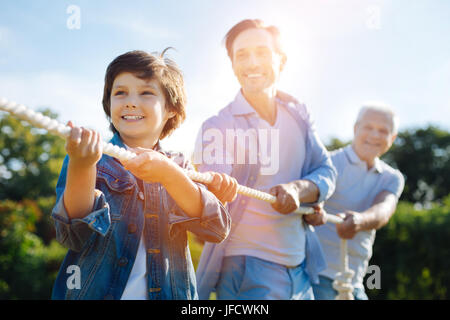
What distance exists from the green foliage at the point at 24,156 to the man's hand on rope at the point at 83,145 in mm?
25098

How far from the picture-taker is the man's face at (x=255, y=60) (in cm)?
246

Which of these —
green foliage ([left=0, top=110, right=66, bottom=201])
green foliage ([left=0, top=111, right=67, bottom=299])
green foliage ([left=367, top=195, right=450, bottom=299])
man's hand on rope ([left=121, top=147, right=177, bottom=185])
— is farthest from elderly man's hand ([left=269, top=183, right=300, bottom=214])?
green foliage ([left=0, top=110, right=66, bottom=201])

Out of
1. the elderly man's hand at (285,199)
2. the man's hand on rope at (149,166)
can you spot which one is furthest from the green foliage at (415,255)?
the man's hand on rope at (149,166)

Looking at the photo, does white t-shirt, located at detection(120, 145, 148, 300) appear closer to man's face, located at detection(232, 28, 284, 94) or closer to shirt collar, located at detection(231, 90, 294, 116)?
shirt collar, located at detection(231, 90, 294, 116)

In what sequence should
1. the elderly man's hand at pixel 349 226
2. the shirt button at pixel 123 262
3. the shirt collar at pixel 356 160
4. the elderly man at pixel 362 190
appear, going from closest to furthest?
1. the shirt button at pixel 123 262
2. the elderly man's hand at pixel 349 226
3. the elderly man at pixel 362 190
4. the shirt collar at pixel 356 160

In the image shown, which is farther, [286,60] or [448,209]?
[448,209]

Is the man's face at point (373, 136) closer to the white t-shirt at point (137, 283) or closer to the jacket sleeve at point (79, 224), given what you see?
the white t-shirt at point (137, 283)

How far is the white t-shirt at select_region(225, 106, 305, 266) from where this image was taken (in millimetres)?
2389

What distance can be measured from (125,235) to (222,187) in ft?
1.28

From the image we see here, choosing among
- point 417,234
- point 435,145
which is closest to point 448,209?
point 417,234

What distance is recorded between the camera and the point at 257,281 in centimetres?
→ 230

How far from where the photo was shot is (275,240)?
2416mm
